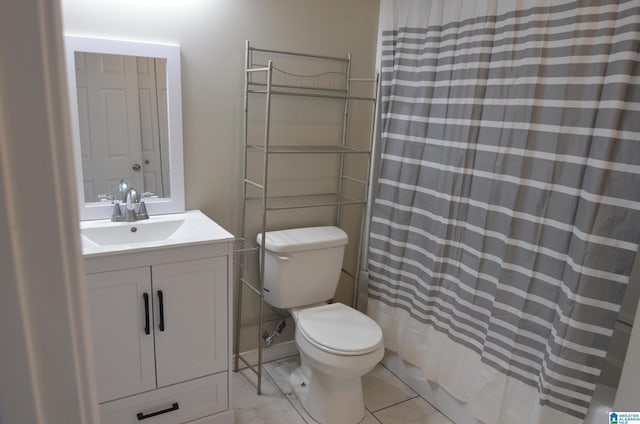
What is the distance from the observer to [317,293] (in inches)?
94.0

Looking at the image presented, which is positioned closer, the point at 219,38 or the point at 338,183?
the point at 219,38

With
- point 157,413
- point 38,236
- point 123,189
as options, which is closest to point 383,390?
point 157,413

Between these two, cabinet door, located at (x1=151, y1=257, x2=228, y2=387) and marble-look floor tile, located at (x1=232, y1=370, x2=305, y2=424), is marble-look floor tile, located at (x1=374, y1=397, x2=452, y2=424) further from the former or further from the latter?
cabinet door, located at (x1=151, y1=257, x2=228, y2=387)

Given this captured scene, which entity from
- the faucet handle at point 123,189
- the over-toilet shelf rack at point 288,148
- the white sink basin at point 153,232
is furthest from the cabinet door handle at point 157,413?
the faucet handle at point 123,189

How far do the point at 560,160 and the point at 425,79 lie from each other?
0.78 metres

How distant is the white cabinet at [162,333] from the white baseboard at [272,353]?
514 mm

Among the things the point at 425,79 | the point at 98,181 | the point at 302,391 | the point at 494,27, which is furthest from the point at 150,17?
the point at 302,391

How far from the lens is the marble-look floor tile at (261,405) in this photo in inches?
84.3

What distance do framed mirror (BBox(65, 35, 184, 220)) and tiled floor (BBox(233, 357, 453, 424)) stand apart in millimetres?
1039

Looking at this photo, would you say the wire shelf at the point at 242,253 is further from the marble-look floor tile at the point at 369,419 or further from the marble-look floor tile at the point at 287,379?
the marble-look floor tile at the point at 369,419

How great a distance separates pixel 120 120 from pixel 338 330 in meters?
1.37

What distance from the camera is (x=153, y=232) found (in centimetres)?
203

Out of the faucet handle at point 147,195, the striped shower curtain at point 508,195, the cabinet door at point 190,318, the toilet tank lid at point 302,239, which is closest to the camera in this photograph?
the striped shower curtain at point 508,195

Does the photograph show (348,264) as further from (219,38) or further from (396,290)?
(219,38)
